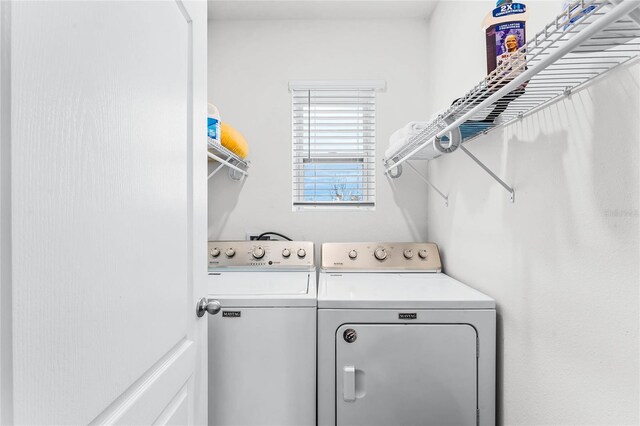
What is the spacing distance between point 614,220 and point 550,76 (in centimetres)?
41

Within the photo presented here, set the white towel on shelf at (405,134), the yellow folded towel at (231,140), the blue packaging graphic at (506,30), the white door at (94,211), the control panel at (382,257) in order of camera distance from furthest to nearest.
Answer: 1. the control panel at (382,257)
2. the yellow folded towel at (231,140)
3. the white towel on shelf at (405,134)
4. the blue packaging graphic at (506,30)
5. the white door at (94,211)

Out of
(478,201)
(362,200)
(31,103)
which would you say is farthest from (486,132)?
(31,103)

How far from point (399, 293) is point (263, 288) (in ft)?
2.07

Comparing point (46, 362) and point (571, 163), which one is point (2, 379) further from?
point (571, 163)

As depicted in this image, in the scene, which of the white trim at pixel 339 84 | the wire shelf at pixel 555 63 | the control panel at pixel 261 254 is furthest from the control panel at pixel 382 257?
the white trim at pixel 339 84

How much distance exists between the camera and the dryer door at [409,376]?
1.36 meters

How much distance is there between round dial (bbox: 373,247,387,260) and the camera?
2.14 meters

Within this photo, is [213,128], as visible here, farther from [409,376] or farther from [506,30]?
[409,376]

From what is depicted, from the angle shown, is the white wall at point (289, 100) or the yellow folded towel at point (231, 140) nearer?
the yellow folded towel at point (231, 140)

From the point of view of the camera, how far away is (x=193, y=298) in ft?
3.41

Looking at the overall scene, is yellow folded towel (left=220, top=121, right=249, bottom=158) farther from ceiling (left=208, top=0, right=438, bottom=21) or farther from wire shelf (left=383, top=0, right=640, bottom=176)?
wire shelf (left=383, top=0, right=640, bottom=176)

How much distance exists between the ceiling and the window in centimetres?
50

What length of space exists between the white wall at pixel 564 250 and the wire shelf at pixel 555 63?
0.04 m

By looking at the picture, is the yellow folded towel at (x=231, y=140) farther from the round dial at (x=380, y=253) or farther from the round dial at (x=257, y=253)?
→ the round dial at (x=380, y=253)
